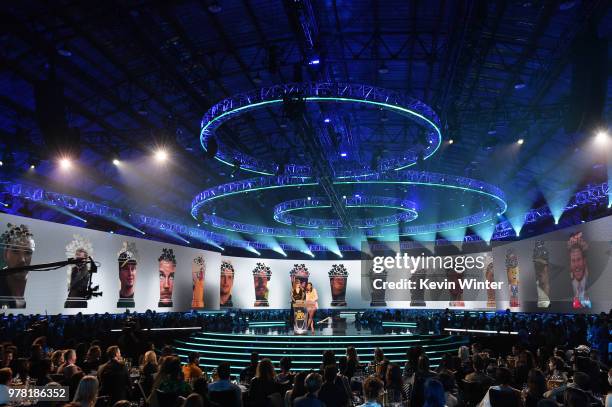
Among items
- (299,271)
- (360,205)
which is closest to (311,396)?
(360,205)

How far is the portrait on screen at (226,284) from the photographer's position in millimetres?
30797

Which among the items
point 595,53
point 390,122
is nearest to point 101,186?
point 390,122

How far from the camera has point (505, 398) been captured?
16.5 feet

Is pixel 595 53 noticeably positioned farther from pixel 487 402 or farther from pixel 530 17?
pixel 487 402

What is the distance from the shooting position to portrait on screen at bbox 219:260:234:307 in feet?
101

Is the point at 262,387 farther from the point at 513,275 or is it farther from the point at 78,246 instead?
the point at 513,275

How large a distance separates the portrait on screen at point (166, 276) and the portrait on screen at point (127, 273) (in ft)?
6.22

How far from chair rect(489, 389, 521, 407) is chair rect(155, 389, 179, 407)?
359cm

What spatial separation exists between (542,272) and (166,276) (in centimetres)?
1889

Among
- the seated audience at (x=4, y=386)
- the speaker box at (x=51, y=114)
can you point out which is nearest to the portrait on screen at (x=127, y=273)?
the speaker box at (x=51, y=114)

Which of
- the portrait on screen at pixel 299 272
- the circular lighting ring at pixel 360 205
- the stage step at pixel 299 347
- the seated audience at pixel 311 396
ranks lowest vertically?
the stage step at pixel 299 347

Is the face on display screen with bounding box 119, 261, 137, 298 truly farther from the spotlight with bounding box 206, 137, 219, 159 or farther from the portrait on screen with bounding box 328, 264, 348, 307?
the portrait on screen with bounding box 328, 264, 348, 307

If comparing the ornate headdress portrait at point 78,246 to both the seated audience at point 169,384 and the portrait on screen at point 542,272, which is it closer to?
the seated audience at point 169,384

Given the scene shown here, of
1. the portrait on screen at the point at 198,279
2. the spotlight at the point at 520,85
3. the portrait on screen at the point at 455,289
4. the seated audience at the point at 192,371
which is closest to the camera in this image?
the seated audience at the point at 192,371
